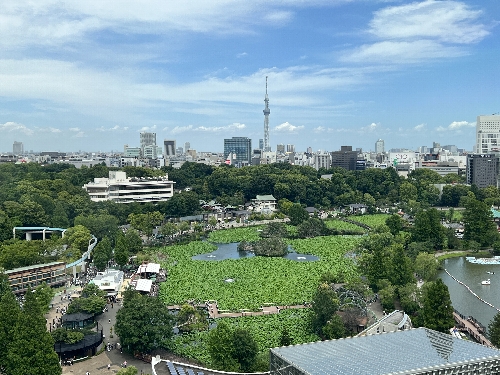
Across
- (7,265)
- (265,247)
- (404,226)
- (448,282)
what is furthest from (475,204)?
(7,265)

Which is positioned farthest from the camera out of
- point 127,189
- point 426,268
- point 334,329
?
point 127,189

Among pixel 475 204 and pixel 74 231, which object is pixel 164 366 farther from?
pixel 475 204

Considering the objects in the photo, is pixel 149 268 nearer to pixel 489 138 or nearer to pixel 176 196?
pixel 176 196

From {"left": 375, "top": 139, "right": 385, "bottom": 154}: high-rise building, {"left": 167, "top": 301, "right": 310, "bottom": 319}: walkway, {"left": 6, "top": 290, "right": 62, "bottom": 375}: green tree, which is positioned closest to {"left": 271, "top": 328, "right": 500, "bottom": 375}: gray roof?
{"left": 6, "top": 290, "right": 62, "bottom": 375}: green tree

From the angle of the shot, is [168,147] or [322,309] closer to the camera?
[322,309]

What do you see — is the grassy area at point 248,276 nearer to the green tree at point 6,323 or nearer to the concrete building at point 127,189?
the green tree at point 6,323

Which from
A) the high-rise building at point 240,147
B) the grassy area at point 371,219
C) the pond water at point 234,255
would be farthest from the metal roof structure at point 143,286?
the high-rise building at point 240,147

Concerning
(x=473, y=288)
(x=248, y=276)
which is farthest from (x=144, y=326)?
(x=473, y=288)
